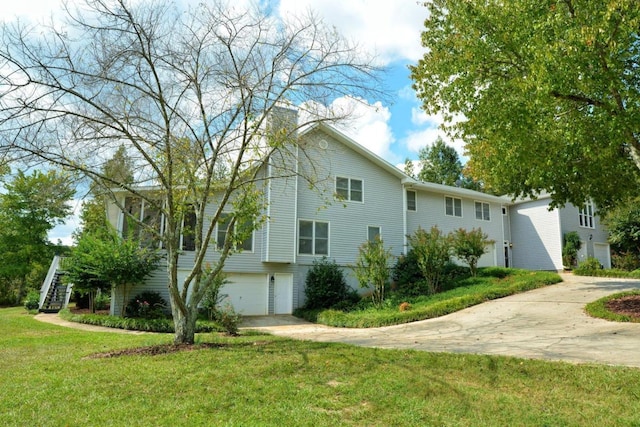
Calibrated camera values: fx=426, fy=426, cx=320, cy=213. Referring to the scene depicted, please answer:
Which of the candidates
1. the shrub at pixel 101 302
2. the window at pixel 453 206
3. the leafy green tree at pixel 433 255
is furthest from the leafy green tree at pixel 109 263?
the window at pixel 453 206

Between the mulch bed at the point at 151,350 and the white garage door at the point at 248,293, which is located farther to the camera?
the white garage door at the point at 248,293

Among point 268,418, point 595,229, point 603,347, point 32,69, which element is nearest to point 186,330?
point 268,418

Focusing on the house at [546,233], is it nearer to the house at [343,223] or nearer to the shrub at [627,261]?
the house at [343,223]

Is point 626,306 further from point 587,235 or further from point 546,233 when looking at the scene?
point 587,235

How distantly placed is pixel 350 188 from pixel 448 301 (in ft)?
24.8

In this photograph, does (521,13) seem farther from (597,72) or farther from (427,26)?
(427,26)

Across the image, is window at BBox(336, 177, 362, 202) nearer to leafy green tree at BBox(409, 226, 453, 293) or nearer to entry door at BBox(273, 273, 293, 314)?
leafy green tree at BBox(409, 226, 453, 293)

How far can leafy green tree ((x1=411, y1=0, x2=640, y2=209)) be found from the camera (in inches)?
326

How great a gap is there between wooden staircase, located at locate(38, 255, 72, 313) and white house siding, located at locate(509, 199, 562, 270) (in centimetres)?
2456

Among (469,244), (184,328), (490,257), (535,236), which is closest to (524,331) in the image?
(184,328)

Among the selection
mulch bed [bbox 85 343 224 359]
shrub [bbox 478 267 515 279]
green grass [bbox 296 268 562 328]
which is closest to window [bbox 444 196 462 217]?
shrub [bbox 478 267 515 279]

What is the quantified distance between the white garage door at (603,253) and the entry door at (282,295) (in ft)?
65.6

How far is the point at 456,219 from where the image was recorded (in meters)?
23.5

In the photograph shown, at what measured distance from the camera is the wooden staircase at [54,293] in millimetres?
18328
